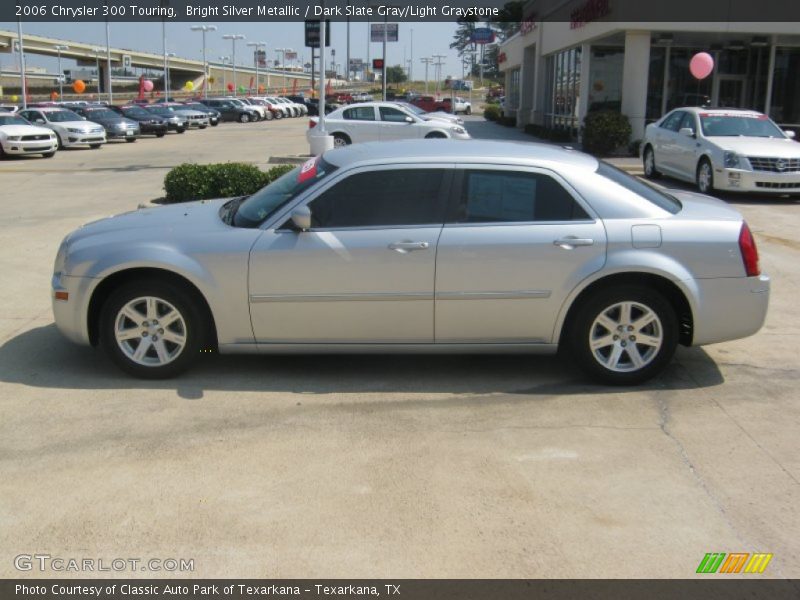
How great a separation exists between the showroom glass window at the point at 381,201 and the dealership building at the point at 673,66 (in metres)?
20.9

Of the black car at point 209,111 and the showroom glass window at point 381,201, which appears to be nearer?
the showroom glass window at point 381,201

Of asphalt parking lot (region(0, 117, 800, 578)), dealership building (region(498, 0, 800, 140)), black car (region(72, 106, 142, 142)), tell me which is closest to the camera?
asphalt parking lot (region(0, 117, 800, 578))

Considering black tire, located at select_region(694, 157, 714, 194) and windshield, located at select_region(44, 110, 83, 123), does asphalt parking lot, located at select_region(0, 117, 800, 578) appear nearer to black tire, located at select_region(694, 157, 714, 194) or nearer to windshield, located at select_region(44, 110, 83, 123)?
black tire, located at select_region(694, 157, 714, 194)

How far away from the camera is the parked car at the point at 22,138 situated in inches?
973

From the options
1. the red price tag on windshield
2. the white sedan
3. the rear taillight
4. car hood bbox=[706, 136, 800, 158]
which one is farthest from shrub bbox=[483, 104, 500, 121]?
the rear taillight

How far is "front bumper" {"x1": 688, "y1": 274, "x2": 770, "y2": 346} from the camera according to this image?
17.8 ft

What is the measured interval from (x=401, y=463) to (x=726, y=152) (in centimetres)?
1193

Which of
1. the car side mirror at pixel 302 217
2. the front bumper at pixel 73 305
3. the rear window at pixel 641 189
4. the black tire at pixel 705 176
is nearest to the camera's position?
the car side mirror at pixel 302 217

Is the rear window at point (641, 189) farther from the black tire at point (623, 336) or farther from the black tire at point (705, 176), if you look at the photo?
the black tire at point (705, 176)

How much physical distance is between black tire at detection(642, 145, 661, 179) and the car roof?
1239 centimetres

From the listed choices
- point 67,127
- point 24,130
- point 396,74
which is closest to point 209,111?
point 67,127

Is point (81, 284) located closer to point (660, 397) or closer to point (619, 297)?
point (619, 297)

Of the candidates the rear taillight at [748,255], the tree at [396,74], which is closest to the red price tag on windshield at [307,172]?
the rear taillight at [748,255]

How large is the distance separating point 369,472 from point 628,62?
75.9ft
